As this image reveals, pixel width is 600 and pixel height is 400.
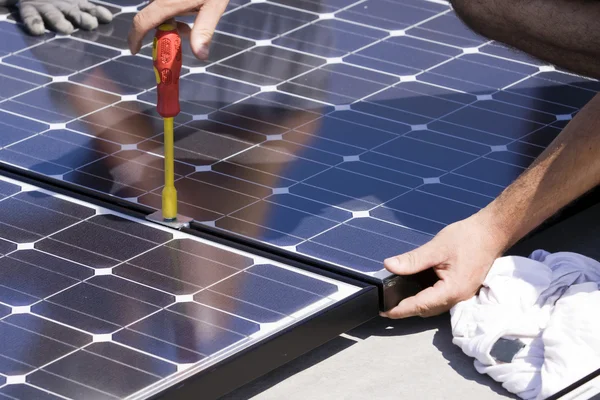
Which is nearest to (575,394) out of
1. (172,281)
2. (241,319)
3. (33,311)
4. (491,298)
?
(491,298)

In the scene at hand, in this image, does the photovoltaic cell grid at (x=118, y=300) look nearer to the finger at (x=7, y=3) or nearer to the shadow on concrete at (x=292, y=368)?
the shadow on concrete at (x=292, y=368)

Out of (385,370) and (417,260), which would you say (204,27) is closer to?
(417,260)

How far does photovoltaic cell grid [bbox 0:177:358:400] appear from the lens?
454 centimetres

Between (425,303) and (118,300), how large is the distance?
1150mm

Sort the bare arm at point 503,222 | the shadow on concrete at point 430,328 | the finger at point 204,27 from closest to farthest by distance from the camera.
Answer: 1. the finger at point 204,27
2. the shadow on concrete at point 430,328
3. the bare arm at point 503,222

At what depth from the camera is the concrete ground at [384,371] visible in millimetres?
4898

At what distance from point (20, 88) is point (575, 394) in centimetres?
344

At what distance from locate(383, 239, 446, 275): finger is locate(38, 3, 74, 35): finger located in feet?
9.78

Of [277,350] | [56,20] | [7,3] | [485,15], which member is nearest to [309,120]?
[485,15]

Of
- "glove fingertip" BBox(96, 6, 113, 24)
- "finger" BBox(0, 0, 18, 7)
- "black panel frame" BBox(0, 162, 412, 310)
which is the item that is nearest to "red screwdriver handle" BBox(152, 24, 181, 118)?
"black panel frame" BBox(0, 162, 412, 310)

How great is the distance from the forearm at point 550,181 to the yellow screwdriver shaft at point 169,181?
3.95 ft

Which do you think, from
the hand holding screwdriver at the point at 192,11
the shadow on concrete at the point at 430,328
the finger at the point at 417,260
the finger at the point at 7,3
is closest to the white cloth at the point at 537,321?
the shadow on concrete at the point at 430,328

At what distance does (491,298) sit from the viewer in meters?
5.22

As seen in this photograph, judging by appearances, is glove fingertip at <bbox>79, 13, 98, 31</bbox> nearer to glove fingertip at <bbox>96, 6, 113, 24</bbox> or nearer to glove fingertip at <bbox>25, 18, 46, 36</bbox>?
glove fingertip at <bbox>96, 6, 113, 24</bbox>
